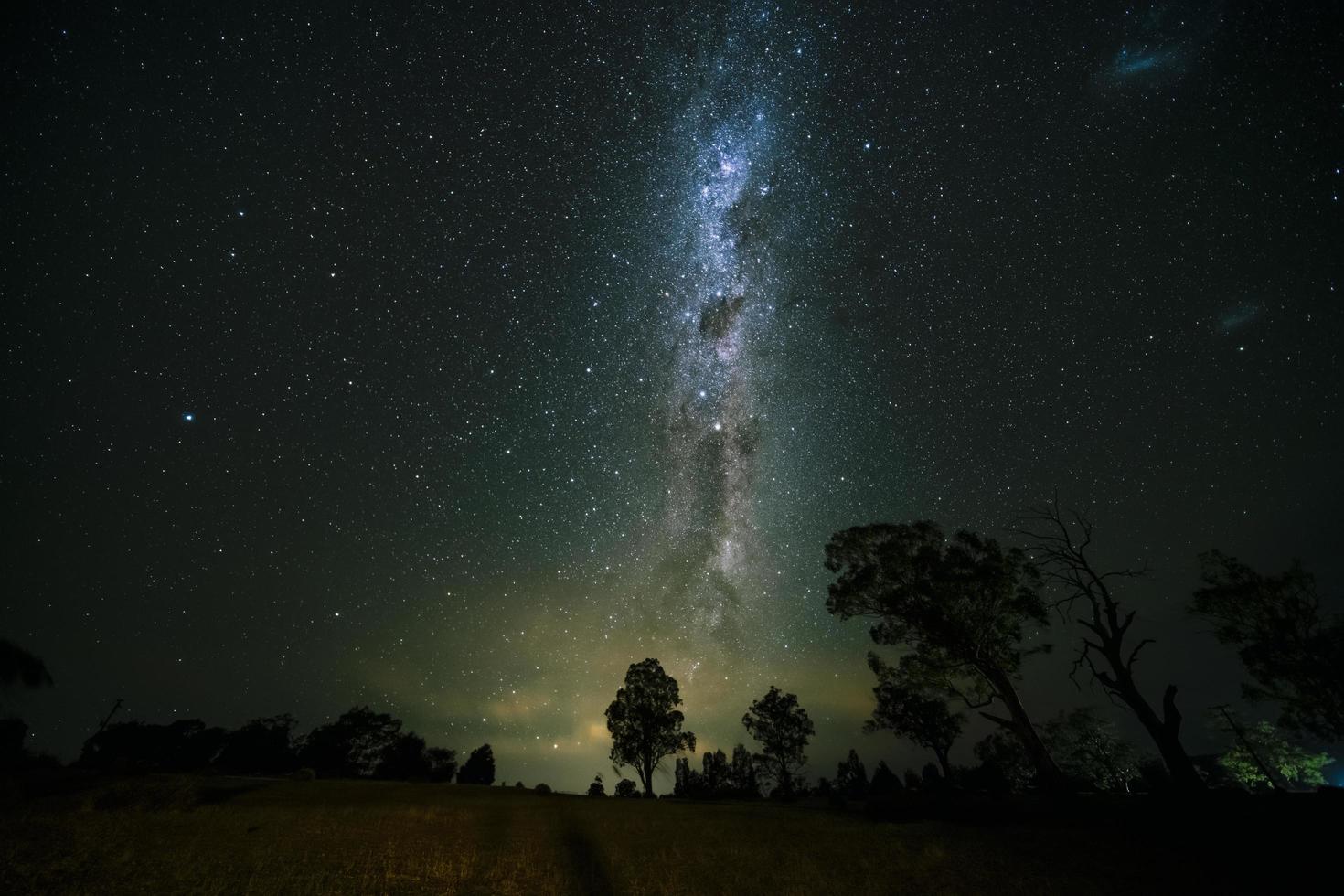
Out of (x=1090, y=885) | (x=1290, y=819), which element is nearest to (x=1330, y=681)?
(x=1290, y=819)

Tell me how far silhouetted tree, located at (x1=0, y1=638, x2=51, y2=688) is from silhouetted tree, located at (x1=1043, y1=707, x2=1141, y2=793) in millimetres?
94474

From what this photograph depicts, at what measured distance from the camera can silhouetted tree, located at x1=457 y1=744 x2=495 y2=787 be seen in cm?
9769

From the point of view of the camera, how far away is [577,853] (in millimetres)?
16109

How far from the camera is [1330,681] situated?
2948 centimetres

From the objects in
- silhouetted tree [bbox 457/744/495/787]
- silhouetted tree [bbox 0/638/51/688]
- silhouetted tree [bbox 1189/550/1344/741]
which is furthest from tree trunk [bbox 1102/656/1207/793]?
silhouetted tree [bbox 457/744/495/787]

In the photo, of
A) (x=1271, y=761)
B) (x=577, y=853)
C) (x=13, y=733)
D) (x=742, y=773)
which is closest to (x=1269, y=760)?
(x=1271, y=761)

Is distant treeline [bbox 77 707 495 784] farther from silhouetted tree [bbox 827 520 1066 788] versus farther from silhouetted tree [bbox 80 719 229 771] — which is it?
silhouetted tree [bbox 827 520 1066 788]

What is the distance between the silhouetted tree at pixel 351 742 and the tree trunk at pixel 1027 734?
3781 inches

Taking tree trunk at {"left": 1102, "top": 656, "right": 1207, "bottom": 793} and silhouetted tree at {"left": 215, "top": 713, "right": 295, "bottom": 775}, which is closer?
tree trunk at {"left": 1102, "top": 656, "right": 1207, "bottom": 793}

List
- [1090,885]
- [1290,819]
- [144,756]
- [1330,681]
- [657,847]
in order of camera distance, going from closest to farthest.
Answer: [1090,885], [1290,819], [657,847], [1330,681], [144,756]

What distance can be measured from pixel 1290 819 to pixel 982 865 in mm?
8413

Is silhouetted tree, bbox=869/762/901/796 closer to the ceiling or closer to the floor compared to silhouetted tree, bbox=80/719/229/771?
closer to the floor

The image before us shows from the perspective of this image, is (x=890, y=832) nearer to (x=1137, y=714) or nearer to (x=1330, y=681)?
(x=1137, y=714)

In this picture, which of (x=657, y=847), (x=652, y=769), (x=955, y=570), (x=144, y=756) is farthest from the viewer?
(x=144, y=756)
